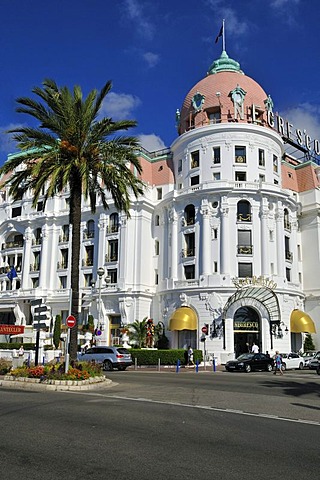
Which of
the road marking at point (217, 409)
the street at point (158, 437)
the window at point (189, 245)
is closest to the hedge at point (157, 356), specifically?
the window at point (189, 245)

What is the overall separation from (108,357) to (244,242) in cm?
1849

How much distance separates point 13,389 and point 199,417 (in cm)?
986

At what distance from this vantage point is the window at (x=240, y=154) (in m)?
47.4

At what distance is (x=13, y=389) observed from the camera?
1897 centimetres

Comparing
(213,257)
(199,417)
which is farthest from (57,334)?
(199,417)

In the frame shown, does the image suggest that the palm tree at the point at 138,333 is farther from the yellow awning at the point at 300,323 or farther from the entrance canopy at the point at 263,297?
the yellow awning at the point at 300,323

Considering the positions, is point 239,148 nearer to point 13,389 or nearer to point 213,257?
point 213,257

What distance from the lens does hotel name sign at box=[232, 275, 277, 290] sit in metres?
43.3

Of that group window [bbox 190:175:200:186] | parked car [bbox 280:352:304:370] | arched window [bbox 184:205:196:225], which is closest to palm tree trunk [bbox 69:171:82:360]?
parked car [bbox 280:352:304:370]

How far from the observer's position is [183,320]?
42844 millimetres

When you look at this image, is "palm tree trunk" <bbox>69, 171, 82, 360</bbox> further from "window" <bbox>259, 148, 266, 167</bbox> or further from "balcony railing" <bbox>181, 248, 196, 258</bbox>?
"window" <bbox>259, 148, 266, 167</bbox>

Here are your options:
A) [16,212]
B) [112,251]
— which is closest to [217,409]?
[112,251]

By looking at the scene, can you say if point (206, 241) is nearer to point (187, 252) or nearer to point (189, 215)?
point (187, 252)

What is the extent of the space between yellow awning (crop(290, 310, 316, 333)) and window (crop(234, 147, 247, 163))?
50.4ft
